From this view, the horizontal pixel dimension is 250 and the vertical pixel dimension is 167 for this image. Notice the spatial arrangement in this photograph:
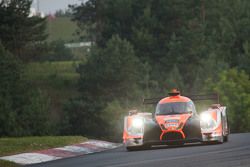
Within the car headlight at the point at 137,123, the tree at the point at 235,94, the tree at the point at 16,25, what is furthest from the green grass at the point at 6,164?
the tree at the point at 235,94

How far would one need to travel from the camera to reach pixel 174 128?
21.4m

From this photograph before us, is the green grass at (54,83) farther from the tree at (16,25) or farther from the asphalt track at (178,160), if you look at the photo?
the asphalt track at (178,160)

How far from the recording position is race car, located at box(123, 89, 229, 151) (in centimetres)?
2141

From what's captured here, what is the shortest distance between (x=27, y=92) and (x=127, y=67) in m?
16.8

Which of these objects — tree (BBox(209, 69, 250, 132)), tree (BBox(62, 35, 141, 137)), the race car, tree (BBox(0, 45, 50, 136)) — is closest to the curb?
the race car

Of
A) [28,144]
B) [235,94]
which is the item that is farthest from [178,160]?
[235,94]

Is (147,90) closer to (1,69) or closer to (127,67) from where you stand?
(127,67)

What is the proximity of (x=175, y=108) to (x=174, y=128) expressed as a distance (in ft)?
5.32

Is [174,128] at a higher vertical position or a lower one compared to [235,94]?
higher

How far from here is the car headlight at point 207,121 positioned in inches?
856

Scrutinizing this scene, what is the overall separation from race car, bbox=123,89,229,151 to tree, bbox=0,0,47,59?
7156 centimetres

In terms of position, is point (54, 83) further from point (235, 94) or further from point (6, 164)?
point (6, 164)

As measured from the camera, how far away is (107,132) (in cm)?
9281

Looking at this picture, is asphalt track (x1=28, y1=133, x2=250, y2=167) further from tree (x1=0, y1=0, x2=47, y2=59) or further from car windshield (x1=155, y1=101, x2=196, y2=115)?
tree (x1=0, y1=0, x2=47, y2=59)
